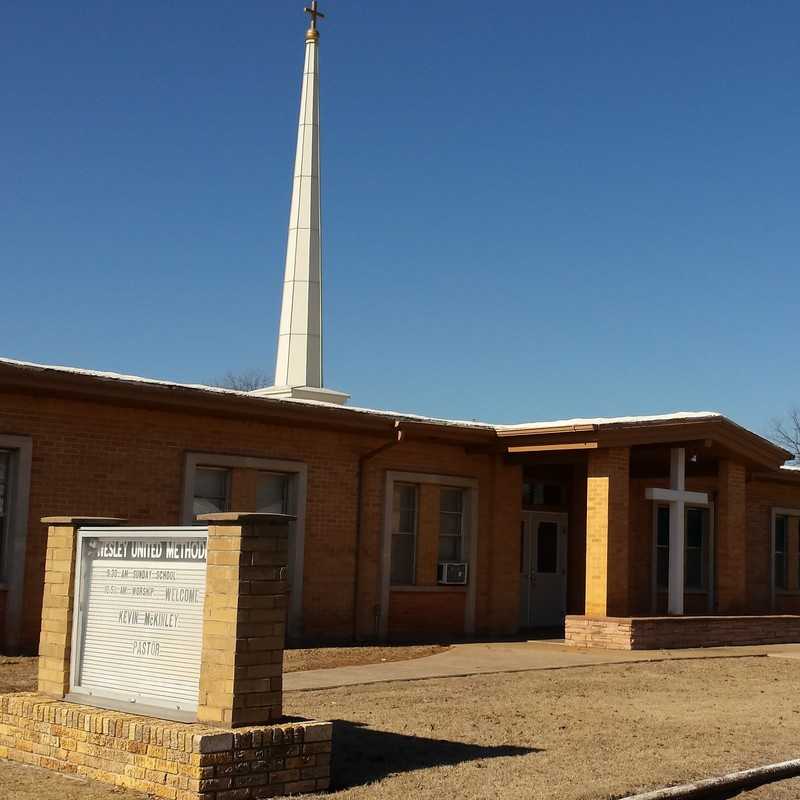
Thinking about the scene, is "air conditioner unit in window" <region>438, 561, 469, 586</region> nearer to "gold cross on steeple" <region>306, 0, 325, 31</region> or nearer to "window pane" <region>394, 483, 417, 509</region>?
"window pane" <region>394, 483, 417, 509</region>

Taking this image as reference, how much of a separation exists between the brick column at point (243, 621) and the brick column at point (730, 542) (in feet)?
51.6

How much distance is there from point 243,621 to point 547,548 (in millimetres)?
17362

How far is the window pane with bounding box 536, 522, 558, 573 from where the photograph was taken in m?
24.6

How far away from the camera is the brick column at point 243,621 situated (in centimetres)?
797

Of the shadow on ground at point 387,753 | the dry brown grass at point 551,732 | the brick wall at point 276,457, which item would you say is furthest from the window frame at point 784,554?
the shadow on ground at point 387,753

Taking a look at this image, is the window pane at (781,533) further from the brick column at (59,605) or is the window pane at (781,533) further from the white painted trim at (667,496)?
the brick column at (59,605)

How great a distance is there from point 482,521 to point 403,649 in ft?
14.0

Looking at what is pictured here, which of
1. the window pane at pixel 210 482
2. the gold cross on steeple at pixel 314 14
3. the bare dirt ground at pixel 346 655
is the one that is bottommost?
the bare dirt ground at pixel 346 655

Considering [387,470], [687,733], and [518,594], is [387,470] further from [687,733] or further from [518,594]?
[687,733]

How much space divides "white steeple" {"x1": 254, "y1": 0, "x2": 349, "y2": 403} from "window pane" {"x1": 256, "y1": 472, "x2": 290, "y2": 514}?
8369 mm

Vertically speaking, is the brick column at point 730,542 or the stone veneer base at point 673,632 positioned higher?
the brick column at point 730,542

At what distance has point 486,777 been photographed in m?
8.73

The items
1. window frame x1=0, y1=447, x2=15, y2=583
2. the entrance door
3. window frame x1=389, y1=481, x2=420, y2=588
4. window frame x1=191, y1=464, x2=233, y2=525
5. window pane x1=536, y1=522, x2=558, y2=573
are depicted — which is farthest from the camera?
window pane x1=536, y1=522, x2=558, y2=573

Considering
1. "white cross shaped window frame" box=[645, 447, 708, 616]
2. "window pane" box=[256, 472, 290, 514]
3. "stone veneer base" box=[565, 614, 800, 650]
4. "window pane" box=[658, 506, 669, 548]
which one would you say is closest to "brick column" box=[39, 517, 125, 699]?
"window pane" box=[256, 472, 290, 514]
